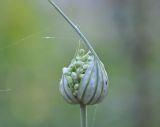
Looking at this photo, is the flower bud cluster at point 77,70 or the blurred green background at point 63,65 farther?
the blurred green background at point 63,65

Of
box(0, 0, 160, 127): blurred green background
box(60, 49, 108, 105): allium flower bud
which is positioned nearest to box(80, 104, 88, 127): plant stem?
box(60, 49, 108, 105): allium flower bud

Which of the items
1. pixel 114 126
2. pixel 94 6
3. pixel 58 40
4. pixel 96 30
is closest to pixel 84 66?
pixel 114 126

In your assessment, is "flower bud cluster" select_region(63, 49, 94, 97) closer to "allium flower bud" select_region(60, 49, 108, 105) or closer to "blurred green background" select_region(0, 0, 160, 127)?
"allium flower bud" select_region(60, 49, 108, 105)

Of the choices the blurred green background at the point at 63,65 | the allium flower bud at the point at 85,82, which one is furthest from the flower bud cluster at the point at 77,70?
the blurred green background at the point at 63,65

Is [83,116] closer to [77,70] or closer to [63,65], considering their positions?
[77,70]

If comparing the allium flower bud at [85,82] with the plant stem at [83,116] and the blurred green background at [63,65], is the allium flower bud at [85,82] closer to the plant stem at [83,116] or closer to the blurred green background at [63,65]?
the plant stem at [83,116]
